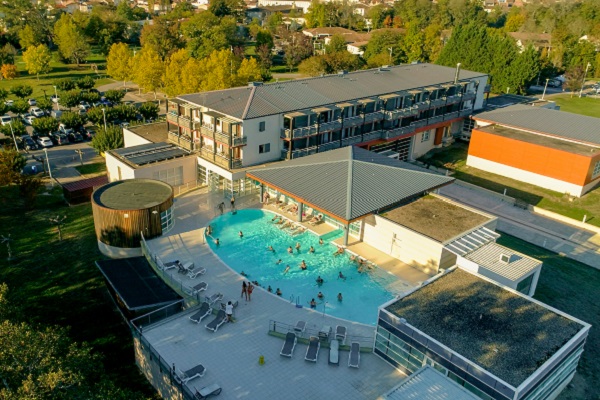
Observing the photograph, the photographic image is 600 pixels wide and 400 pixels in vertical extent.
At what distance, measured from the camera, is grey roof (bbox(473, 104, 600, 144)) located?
55656 millimetres

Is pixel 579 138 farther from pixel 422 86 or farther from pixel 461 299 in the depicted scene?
pixel 461 299

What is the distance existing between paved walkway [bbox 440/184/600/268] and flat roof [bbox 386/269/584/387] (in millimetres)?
17104

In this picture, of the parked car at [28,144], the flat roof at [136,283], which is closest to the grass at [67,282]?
the flat roof at [136,283]

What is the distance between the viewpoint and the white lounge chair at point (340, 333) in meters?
28.1

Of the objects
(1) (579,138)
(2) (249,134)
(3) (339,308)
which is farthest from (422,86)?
(3) (339,308)

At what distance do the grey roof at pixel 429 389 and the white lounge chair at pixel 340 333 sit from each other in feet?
19.1

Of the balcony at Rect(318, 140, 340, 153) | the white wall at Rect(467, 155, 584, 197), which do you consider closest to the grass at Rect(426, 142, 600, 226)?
the white wall at Rect(467, 155, 584, 197)

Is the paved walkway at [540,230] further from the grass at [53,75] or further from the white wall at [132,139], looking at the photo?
the grass at [53,75]

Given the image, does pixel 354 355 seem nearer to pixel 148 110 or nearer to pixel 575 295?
pixel 575 295

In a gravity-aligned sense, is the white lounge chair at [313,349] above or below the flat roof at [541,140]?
below

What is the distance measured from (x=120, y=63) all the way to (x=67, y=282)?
64084 millimetres

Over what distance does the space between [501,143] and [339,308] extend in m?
35.9

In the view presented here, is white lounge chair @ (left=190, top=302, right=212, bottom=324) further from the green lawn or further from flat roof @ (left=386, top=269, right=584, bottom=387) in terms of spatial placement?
the green lawn

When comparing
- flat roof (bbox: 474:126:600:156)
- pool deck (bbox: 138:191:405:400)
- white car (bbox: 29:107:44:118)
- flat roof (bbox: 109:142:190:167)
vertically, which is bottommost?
pool deck (bbox: 138:191:405:400)
